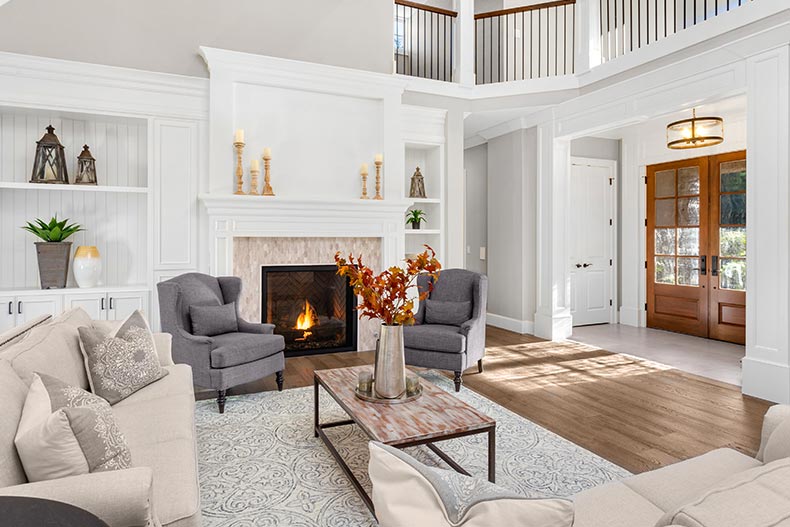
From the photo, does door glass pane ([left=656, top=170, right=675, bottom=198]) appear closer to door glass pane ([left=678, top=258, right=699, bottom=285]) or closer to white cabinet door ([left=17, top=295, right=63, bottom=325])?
door glass pane ([left=678, top=258, right=699, bottom=285])

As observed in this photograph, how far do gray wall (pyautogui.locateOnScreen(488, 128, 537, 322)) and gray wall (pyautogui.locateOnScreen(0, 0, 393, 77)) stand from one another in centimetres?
218

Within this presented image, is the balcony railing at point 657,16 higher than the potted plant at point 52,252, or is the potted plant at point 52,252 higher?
the balcony railing at point 657,16

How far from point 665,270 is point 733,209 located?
123cm

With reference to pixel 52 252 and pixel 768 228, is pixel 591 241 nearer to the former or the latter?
pixel 768 228

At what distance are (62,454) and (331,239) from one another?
13.4 feet

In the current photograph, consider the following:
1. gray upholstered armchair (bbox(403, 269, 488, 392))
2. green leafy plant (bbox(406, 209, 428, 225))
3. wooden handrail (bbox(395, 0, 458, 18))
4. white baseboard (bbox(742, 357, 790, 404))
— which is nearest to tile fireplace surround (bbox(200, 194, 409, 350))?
green leafy plant (bbox(406, 209, 428, 225))

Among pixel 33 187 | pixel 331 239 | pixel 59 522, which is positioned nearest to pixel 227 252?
pixel 331 239

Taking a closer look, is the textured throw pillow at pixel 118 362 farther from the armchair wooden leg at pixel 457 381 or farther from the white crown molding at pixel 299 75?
the white crown molding at pixel 299 75

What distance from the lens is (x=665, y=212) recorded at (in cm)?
682

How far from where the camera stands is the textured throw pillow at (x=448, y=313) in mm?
4500

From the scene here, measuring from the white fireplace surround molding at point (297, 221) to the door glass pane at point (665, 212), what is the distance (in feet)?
12.9

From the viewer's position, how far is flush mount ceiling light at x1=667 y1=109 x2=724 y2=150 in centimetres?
534

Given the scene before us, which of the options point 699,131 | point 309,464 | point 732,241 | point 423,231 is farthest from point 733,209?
point 309,464

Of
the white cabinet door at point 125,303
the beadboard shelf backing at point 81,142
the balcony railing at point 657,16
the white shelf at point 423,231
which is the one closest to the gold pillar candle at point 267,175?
the beadboard shelf backing at point 81,142
